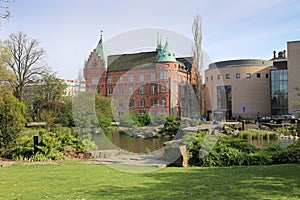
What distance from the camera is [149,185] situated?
7227 mm

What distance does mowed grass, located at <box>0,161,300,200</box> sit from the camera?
610 cm

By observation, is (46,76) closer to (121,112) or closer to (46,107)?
(46,107)

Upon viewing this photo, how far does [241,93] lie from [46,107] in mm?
40198

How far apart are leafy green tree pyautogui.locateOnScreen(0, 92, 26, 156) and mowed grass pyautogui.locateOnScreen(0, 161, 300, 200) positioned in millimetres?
4381

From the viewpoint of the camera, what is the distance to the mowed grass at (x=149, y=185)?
6098 millimetres

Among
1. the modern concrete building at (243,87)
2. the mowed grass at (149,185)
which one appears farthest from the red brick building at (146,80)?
the modern concrete building at (243,87)

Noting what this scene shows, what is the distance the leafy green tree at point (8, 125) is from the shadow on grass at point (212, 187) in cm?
749

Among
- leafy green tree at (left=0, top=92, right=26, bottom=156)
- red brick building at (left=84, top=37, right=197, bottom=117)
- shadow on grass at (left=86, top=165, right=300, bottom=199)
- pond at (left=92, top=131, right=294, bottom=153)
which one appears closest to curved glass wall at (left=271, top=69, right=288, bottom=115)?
red brick building at (left=84, top=37, right=197, bottom=117)

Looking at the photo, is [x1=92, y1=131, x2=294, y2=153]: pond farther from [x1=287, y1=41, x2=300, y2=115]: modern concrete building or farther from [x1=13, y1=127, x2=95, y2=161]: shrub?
[x1=287, y1=41, x2=300, y2=115]: modern concrete building

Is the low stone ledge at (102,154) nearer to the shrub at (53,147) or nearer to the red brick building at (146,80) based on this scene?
the shrub at (53,147)

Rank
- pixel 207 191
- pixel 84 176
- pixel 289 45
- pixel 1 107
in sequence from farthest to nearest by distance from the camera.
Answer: pixel 289 45
pixel 1 107
pixel 84 176
pixel 207 191

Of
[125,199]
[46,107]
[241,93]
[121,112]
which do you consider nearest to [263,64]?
[241,93]

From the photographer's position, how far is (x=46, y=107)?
133 ft

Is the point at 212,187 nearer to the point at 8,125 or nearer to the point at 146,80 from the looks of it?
the point at 8,125
